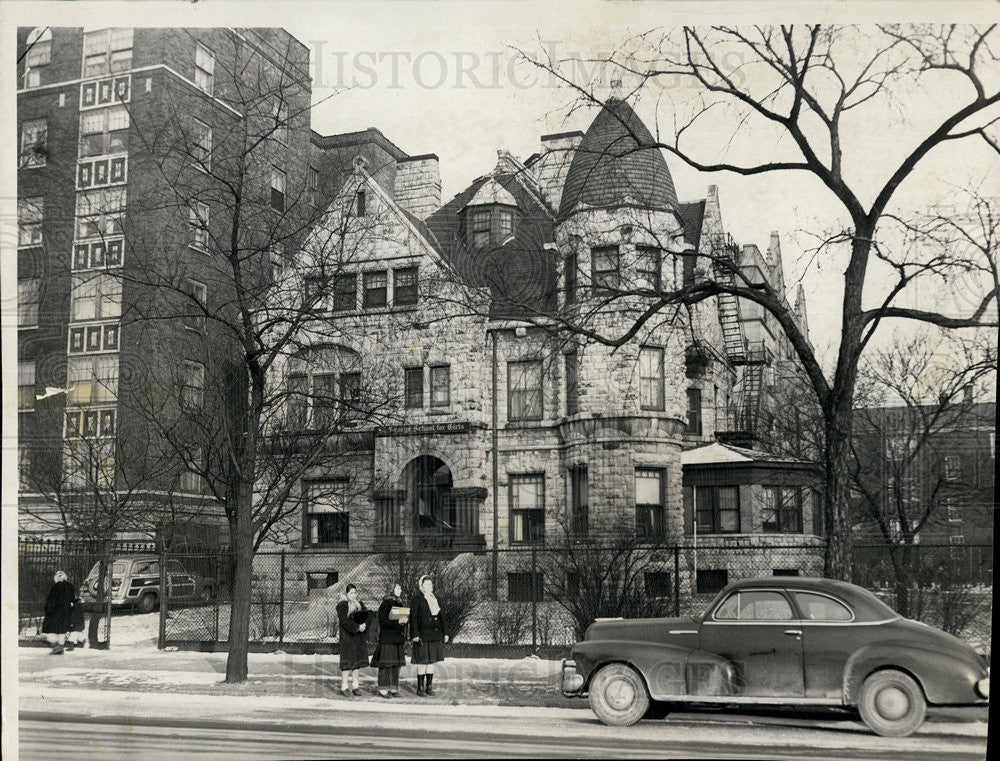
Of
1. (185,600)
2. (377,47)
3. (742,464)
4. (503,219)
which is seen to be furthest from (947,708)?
(185,600)

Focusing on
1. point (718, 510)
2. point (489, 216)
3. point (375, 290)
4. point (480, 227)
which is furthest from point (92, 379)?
point (718, 510)

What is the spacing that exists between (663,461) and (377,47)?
18.8 ft

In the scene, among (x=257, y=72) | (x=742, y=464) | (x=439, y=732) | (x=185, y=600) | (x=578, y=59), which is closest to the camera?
(x=439, y=732)

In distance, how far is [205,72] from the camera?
10984 mm

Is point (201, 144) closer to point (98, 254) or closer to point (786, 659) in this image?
point (98, 254)

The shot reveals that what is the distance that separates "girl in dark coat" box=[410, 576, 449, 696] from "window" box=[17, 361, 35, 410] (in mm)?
4806

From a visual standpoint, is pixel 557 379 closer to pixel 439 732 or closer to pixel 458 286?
pixel 458 286

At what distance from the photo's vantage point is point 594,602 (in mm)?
11195

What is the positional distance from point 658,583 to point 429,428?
132 inches

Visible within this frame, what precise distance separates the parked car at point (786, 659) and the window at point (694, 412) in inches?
104

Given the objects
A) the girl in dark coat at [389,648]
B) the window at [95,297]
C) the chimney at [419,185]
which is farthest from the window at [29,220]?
the girl in dark coat at [389,648]

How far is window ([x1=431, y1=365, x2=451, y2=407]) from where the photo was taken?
11.2 m

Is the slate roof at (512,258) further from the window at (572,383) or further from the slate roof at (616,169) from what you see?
the window at (572,383)

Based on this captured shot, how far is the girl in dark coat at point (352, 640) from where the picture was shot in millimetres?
10453
